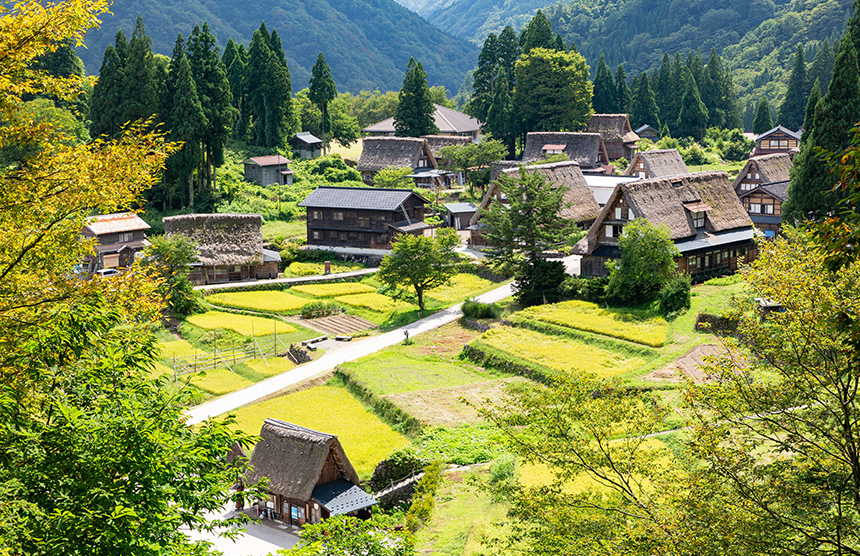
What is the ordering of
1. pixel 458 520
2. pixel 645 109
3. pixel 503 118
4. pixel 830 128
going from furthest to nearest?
pixel 645 109 → pixel 503 118 → pixel 830 128 → pixel 458 520

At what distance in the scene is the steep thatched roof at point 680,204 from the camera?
4422 centimetres

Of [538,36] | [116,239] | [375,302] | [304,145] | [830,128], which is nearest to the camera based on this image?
[830,128]

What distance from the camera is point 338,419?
33188 mm

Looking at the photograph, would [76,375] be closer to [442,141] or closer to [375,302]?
[375,302]

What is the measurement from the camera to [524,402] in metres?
17.3

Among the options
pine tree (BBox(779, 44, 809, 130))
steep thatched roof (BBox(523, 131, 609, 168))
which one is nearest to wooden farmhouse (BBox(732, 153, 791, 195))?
steep thatched roof (BBox(523, 131, 609, 168))

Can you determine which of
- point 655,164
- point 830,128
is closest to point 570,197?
point 655,164

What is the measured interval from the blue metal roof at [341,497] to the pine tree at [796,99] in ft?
263

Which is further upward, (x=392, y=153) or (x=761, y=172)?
(x=392, y=153)

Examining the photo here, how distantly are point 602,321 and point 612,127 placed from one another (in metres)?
48.3

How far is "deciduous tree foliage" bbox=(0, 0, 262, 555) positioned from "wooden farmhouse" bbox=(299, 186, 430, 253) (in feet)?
147

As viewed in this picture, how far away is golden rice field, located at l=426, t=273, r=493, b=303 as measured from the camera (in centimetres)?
4981

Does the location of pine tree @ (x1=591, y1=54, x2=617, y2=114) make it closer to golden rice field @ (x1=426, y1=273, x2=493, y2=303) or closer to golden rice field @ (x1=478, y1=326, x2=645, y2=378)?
golden rice field @ (x1=426, y1=273, x2=493, y2=303)

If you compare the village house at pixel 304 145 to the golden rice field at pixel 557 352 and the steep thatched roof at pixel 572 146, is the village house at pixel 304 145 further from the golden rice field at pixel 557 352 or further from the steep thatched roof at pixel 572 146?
the golden rice field at pixel 557 352
